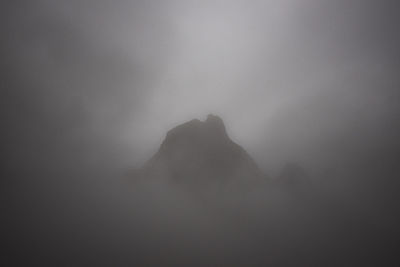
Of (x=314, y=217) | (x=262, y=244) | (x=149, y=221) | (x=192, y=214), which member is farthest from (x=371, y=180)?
(x=149, y=221)

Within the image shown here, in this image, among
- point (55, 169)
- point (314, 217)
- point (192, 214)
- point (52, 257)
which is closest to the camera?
point (52, 257)

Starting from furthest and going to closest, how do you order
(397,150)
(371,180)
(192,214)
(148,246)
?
(397,150) → (371,180) → (192,214) → (148,246)

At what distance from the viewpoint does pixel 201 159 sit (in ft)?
268

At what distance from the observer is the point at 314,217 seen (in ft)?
225

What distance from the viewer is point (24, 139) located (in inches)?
1751

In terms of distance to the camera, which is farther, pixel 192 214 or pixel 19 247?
pixel 192 214

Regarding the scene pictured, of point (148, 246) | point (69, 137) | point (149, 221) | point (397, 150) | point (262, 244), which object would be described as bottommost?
point (262, 244)

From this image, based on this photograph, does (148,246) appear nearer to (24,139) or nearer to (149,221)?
(149,221)

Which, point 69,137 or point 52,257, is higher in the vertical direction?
point 69,137

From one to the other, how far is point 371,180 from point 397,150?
30426 mm

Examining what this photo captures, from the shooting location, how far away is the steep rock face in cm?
8025

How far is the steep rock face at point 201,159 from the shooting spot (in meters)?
80.2

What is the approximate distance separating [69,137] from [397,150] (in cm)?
16260

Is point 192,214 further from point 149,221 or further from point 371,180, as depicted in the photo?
point 371,180
